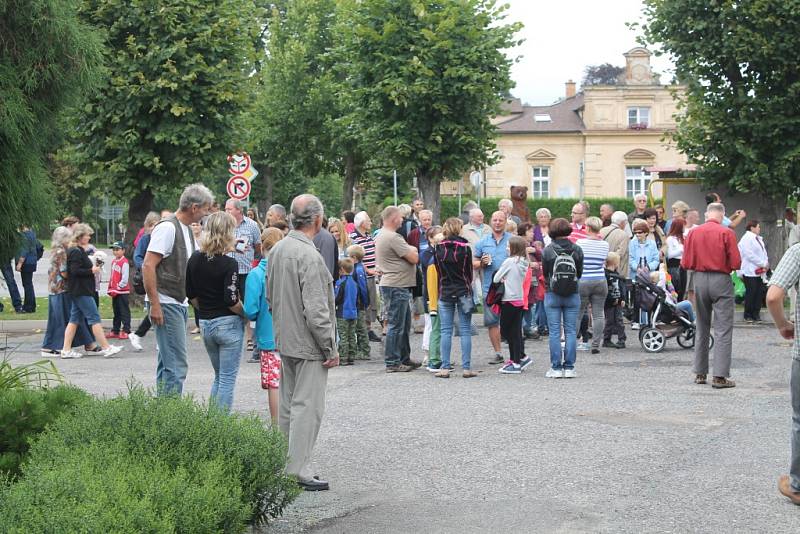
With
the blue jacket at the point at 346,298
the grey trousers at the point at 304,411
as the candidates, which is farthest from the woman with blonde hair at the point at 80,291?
the grey trousers at the point at 304,411

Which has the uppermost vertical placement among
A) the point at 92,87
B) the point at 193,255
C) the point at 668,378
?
the point at 92,87

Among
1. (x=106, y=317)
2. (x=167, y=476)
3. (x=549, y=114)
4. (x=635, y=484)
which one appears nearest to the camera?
(x=167, y=476)

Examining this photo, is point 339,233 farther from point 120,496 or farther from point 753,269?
point 120,496

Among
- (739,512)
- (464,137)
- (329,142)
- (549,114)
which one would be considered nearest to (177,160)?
(464,137)

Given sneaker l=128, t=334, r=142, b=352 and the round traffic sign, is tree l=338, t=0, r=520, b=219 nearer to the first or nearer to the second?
the round traffic sign

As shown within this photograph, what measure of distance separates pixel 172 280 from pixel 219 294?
0.43m

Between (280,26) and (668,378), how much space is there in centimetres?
4262

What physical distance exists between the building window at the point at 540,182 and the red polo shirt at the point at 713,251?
231ft

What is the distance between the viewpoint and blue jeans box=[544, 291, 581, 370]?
13.3m

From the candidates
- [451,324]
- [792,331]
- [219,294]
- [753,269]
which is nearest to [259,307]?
[219,294]

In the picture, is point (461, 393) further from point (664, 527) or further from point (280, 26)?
point (280, 26)

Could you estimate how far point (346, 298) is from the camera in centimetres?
1502

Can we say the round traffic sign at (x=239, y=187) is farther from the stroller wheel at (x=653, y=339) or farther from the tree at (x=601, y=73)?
the tree at (x=601, y=73)

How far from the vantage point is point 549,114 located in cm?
8594
